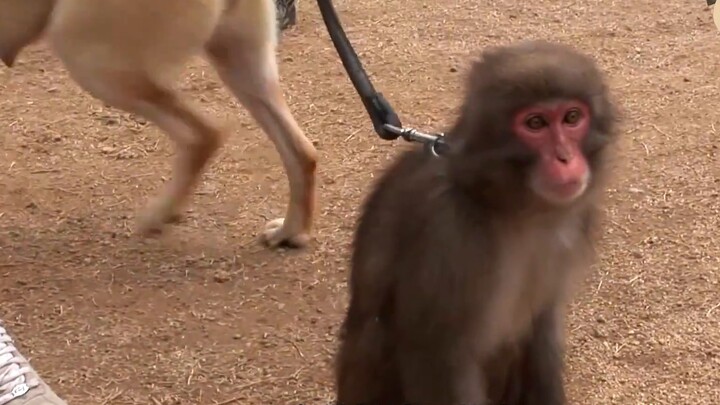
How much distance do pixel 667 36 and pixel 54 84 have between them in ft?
8.20

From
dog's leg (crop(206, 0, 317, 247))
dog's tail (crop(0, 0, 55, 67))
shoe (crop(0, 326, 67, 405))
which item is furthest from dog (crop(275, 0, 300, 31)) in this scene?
shoe (crop(0, 326, 67, 405))

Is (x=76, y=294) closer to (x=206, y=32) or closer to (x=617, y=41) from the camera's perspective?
(x=206, y=32)

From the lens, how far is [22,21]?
9.99ft

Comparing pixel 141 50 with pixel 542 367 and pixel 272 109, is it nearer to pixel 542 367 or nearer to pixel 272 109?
pixel 272 109

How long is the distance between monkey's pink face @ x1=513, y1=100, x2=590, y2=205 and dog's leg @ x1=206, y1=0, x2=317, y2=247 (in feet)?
4.79

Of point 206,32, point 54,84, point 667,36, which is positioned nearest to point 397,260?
point 206,32

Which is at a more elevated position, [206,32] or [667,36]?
[206,32]

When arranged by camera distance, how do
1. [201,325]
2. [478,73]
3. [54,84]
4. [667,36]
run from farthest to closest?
[667,36] < [54,84] < [201,325] < [478,73]

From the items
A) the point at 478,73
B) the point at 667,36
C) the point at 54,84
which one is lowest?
the point at 667,36

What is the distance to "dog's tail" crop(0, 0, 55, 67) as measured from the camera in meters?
3.01

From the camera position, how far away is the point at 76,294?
116 inches

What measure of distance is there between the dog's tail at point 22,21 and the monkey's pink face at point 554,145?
1712mm

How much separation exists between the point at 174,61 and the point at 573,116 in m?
1.45

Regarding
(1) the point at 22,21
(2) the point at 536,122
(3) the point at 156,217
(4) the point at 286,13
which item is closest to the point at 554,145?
Result: (2) the point at 536,122
